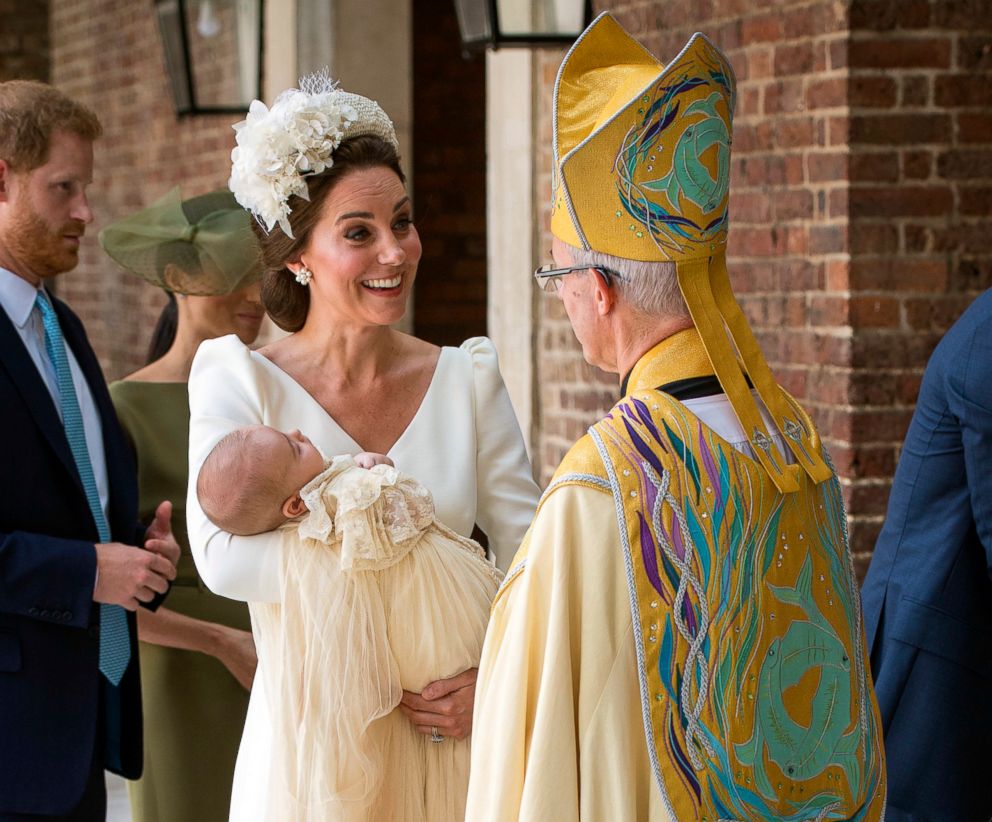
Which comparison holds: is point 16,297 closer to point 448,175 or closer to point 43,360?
point 43,360

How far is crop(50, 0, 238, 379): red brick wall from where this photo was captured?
8.34m

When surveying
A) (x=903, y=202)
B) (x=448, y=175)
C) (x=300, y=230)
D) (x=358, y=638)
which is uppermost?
(x=448, y=175)

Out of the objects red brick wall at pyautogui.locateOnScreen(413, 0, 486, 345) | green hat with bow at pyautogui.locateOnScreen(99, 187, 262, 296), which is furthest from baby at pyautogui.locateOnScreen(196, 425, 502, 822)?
red brick wall at pyautogui.locateOnScreen(413, 0, 486, 345)

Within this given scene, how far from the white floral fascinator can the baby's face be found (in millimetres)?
384

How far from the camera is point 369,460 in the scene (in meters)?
2.48

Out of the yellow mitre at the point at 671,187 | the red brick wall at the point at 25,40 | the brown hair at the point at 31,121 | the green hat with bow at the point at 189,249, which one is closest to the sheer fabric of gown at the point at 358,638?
the yellow mitre at the point at 671,187

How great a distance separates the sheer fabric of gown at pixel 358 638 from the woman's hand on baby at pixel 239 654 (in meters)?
0.85

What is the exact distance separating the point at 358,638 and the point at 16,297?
45.6 inches

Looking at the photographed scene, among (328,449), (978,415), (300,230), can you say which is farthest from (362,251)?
(978,415)

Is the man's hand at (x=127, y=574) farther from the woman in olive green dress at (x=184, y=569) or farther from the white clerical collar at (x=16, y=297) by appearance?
the white clerical collar at (x=16, y=297)

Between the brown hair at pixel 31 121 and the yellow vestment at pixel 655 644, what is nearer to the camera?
the yellow vestment at pixel 655 644

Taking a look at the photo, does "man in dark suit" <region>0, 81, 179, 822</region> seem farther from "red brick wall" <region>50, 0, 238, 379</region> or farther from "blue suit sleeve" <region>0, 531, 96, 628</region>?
"red brick wall" <region>50, 0, 238, 379</region>

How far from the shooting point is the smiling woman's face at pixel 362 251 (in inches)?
101

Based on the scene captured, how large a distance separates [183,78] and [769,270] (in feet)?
10.1
